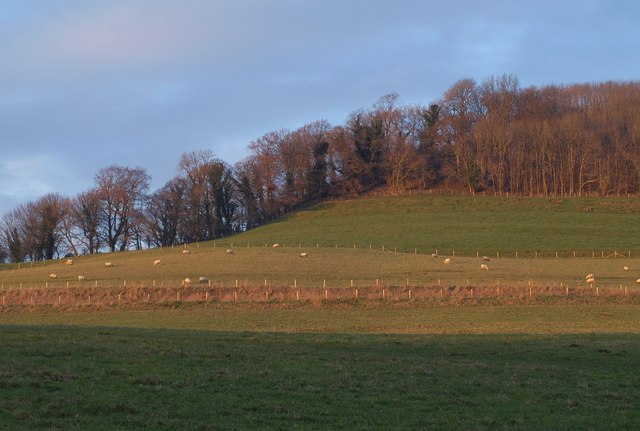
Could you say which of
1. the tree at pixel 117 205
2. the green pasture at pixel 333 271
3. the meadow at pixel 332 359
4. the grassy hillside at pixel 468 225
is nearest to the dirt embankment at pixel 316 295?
the meadow at pixel 332 359

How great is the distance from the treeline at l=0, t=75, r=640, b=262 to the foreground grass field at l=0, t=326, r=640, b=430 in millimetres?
104220

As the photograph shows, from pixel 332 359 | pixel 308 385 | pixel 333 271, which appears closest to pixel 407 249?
pixel 333 271

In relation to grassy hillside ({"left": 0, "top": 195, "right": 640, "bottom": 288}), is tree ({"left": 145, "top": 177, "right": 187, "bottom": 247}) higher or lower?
higher

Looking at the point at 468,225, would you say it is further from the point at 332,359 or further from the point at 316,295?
the point at 332,359

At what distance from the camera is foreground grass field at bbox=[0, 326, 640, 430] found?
12.0m

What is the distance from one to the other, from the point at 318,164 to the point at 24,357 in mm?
118378

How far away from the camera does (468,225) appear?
324ft

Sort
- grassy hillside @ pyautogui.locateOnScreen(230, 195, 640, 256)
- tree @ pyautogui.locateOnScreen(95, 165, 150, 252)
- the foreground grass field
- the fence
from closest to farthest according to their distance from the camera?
the foreground grass field
the fence
grassy hillside @ pyautogui.locateOnScreen(230, 195, 640, 256)
tree @ pyautogui.locateOnScreen(95, 165, 150, 252)

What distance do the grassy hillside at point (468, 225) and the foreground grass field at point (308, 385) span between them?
61.6 metres

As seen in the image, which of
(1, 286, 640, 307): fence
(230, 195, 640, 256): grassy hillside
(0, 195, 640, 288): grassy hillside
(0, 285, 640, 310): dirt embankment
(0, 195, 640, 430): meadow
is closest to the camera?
(0, 195, 640, 430): meadow

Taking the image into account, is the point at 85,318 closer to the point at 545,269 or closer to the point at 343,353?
the point at 343,353

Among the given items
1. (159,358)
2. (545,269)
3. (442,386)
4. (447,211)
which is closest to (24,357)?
(159,358)

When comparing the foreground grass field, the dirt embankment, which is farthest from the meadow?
the dirt embankment

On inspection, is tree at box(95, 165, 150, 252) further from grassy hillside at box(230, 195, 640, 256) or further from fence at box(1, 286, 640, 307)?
fence at box(1, 286, 640, 307)
